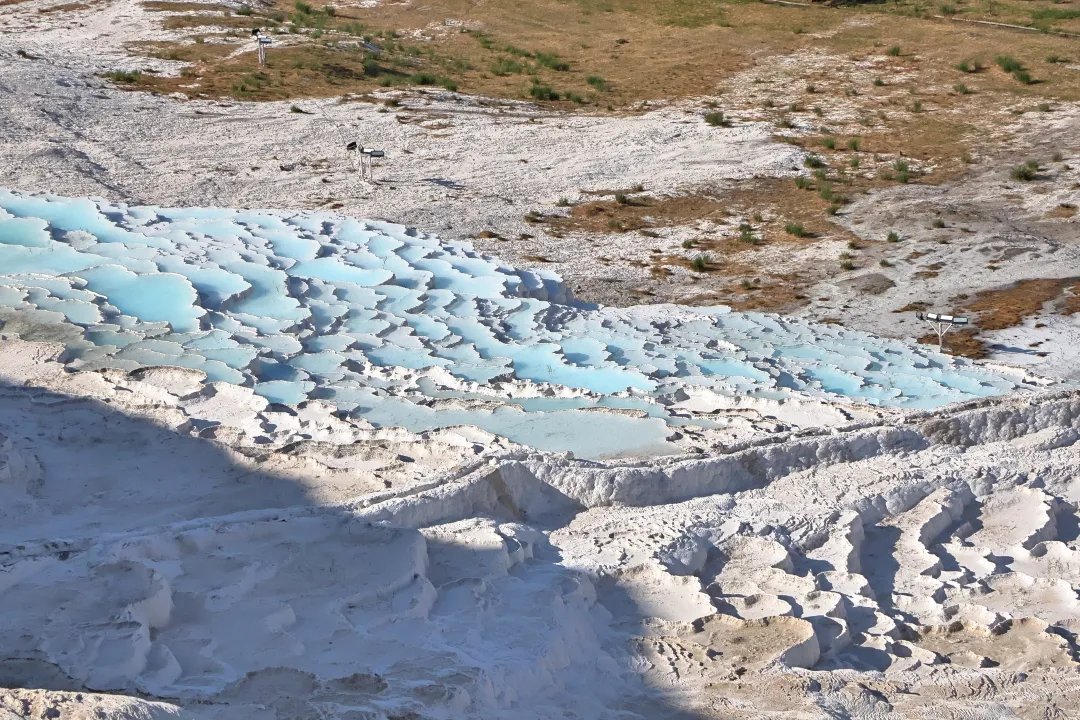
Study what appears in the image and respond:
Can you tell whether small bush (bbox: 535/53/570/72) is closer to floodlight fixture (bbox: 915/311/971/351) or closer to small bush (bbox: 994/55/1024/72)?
small bush (bbox: 994/55/1024/72)

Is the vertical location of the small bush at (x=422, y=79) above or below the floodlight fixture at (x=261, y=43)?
below

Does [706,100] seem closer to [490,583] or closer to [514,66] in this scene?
[514,66]

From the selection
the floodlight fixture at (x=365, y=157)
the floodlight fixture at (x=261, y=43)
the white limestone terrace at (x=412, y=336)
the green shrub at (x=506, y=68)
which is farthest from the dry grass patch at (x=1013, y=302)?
the floodlight fixture at (x=261, y=43)

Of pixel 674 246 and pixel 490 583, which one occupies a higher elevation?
pixel 490 583

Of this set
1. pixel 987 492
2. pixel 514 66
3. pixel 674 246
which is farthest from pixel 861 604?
pixel 514 66

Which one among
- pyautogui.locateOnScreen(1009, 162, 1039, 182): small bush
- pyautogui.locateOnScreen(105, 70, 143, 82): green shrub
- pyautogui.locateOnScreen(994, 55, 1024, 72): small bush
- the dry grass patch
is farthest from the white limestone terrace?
pyautogui.locateOnScreen(994, 55, 1024, 72): small bush

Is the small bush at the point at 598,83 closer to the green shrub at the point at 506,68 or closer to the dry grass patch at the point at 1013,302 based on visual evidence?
the green shrub at the point at 506,68

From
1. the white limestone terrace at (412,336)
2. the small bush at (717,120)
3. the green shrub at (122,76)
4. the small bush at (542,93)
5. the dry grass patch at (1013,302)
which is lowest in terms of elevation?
the dry grass patch at (1013,302)
